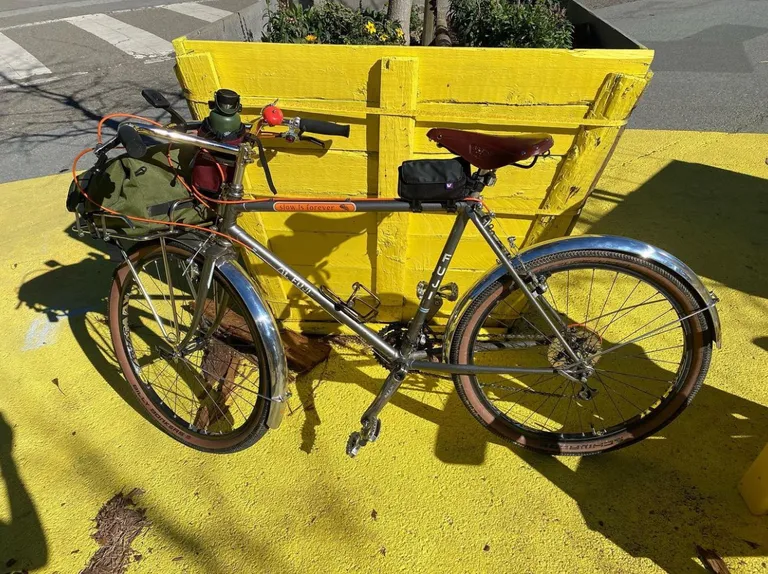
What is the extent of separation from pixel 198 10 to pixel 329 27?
8.42 m

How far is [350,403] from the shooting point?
244 cm

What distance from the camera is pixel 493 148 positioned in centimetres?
158

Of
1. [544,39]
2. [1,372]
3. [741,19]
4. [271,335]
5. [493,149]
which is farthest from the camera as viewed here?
[741,19]

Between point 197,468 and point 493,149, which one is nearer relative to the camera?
point 493,149

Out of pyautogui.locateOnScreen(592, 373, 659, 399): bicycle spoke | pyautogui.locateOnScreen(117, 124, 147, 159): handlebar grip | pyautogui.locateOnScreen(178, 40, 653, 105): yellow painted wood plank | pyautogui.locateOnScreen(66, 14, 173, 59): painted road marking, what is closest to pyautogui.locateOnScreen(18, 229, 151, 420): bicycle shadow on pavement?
pyautogui.locateOnScreen(117, 124, 147, 159): handlebar grip

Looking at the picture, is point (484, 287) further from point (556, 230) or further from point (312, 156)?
point (312, 156)

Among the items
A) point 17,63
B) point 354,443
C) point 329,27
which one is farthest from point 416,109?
point 17,63

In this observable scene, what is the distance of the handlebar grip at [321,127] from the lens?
1.59 meters

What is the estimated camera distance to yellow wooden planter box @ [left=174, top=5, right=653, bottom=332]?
1820 millimetres

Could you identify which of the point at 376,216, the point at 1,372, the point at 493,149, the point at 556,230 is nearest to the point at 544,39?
the point at 556,230

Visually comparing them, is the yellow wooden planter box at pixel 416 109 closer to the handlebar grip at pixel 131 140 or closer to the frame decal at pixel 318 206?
the frame decal at pixel 318 206

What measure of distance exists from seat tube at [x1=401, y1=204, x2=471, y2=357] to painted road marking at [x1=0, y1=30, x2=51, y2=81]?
743 centimetres

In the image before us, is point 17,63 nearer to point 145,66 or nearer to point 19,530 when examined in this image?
point 145,66

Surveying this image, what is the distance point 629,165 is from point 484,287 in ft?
10.7
